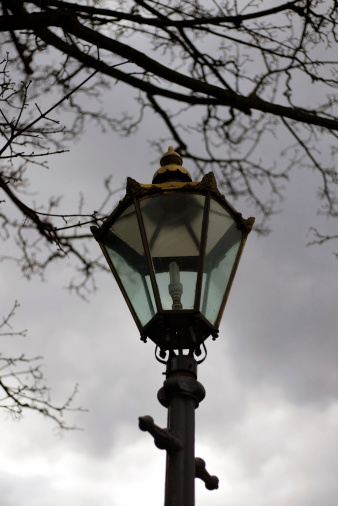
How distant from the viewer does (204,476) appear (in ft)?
8.45

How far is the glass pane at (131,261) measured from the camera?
2.62m

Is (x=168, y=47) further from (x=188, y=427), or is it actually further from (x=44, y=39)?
(x=188, y=427)

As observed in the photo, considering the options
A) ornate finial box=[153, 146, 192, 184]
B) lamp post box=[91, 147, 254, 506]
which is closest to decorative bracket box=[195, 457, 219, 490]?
lamp post box=[91, 147, 254, 506]

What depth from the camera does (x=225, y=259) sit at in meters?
2.77

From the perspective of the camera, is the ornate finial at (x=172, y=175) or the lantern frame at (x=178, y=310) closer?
the lantern frame at (x=178, y=310)

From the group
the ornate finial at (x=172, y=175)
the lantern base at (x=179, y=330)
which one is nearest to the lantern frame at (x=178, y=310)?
the lantern base at (x=179, y=330)

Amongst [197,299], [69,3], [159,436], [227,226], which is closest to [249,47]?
[69,3]

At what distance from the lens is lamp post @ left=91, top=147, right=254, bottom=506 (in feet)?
7.77

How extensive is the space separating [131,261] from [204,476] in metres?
0.86

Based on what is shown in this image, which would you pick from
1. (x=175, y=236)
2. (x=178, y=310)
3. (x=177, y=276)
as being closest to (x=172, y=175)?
(x=175, y=236)

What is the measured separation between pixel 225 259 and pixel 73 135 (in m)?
2.59

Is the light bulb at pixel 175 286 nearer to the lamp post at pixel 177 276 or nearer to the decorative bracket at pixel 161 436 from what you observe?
the lamp post at pixel 177 276

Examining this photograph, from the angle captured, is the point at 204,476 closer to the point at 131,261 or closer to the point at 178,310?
the point at 178,310

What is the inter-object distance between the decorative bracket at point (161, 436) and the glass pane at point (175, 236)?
0.46 m
